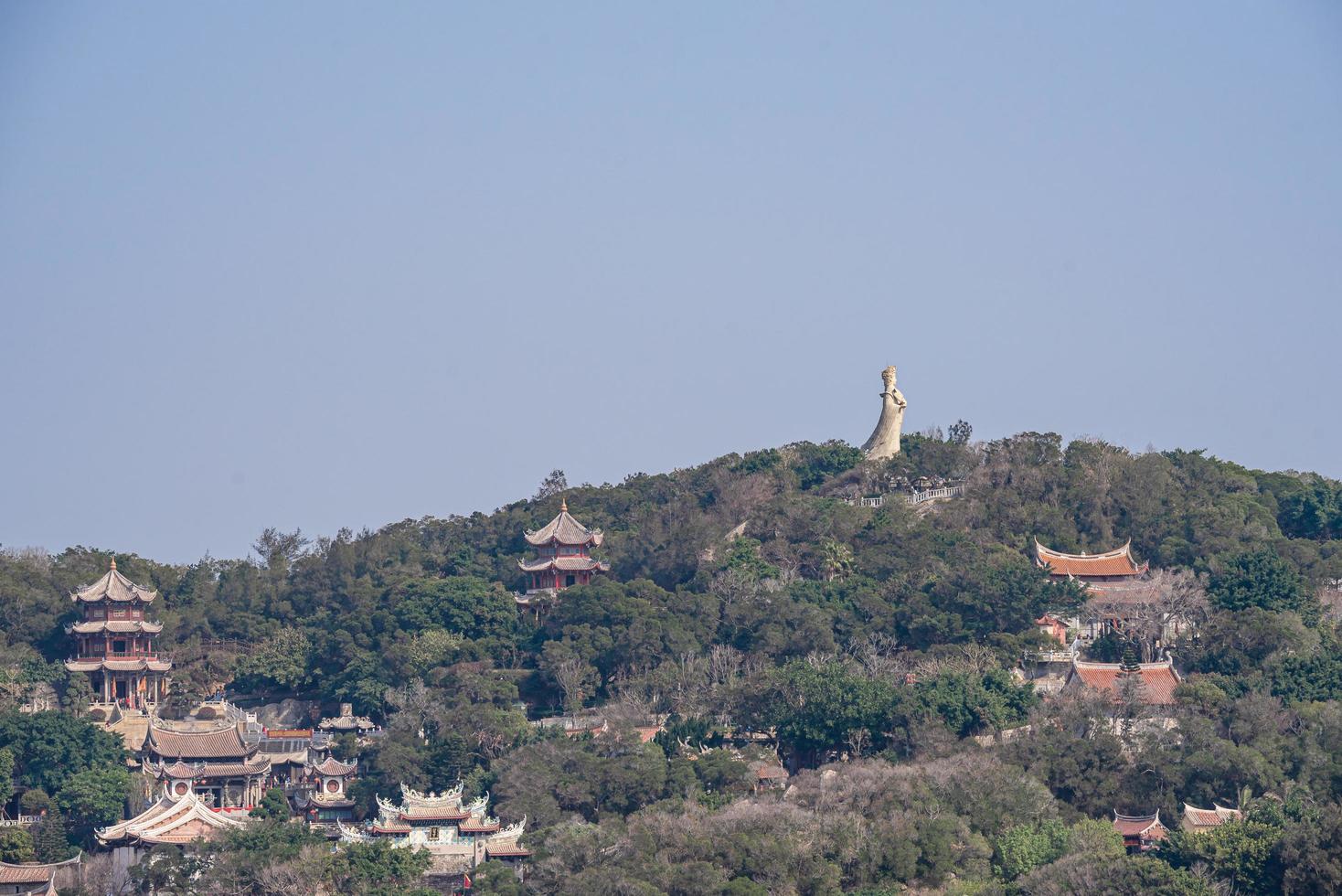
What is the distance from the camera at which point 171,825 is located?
45.1 meters

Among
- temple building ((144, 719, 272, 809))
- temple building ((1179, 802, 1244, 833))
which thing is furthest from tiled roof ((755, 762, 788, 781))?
temple building ((144, 719, 272, 809))

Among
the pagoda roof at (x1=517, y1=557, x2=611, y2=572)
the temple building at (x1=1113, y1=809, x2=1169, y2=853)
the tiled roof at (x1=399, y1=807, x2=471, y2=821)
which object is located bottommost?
the temple building at (x1=1113, y1=809, x2=1169, y2=853)

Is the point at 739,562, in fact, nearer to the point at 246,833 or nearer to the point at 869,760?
the point at 869,760

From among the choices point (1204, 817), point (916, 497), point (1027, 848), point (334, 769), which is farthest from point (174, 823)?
point (916, 497)

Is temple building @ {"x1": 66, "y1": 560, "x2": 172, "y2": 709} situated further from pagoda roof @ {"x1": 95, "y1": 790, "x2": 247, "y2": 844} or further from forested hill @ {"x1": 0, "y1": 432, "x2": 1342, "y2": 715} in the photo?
pagoda roof @ {"x1": 95, "y1": 790, "x2": 247, "y2": 844}

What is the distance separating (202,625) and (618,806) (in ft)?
64.1

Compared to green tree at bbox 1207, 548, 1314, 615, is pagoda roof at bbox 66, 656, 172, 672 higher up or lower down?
higher up

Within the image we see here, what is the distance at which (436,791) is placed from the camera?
151ft

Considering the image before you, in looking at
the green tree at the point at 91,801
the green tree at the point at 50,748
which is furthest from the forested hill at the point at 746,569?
the green tree at the point at 91,801

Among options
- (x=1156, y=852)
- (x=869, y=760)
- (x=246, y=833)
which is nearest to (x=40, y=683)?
(x=246, y=833)

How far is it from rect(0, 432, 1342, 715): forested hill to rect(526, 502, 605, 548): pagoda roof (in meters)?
0.80

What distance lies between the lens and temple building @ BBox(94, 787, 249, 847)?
44.5 m

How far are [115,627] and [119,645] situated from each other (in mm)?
592

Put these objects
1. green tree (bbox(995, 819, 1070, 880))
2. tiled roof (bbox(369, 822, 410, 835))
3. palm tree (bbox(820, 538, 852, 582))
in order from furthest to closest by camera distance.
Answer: palm tree (bbox(820, 538, 852, 582)) < tiled roof (bbox(369, 822, 410, 835)) < green tree (bbox(995, 819, 1070, 880))
